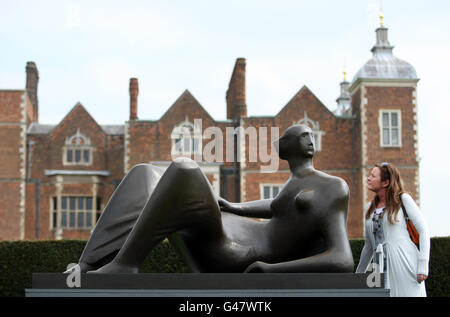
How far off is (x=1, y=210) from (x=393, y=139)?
50.8 feet

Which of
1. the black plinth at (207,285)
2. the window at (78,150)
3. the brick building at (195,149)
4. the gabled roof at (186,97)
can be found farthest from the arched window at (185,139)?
the black plinth at (207,285)

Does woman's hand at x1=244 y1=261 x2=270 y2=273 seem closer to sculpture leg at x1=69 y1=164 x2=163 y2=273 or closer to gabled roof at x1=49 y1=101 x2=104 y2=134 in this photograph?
sculpture leg at x1=69 y1=164 x2=163 y2=273

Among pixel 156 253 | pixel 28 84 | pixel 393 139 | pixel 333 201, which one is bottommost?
pixel 156 253

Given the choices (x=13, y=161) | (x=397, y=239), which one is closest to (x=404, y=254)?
(x=397, y=239)

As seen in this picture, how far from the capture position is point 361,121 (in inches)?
961

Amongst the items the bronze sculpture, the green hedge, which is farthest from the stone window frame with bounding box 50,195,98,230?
the bronze sculpture

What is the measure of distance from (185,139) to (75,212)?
5232 mm

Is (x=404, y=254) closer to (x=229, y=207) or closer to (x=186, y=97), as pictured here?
(x=229, y=207)

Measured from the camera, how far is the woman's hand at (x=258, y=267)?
3.57 m

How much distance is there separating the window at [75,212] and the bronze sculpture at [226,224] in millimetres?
21122

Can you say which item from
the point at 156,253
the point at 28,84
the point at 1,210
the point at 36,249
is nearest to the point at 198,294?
the point at 156,253

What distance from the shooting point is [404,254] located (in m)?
4.08

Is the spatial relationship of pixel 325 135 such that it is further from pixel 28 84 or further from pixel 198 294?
pixel 198 294

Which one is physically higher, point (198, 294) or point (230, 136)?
point (230, 136)
